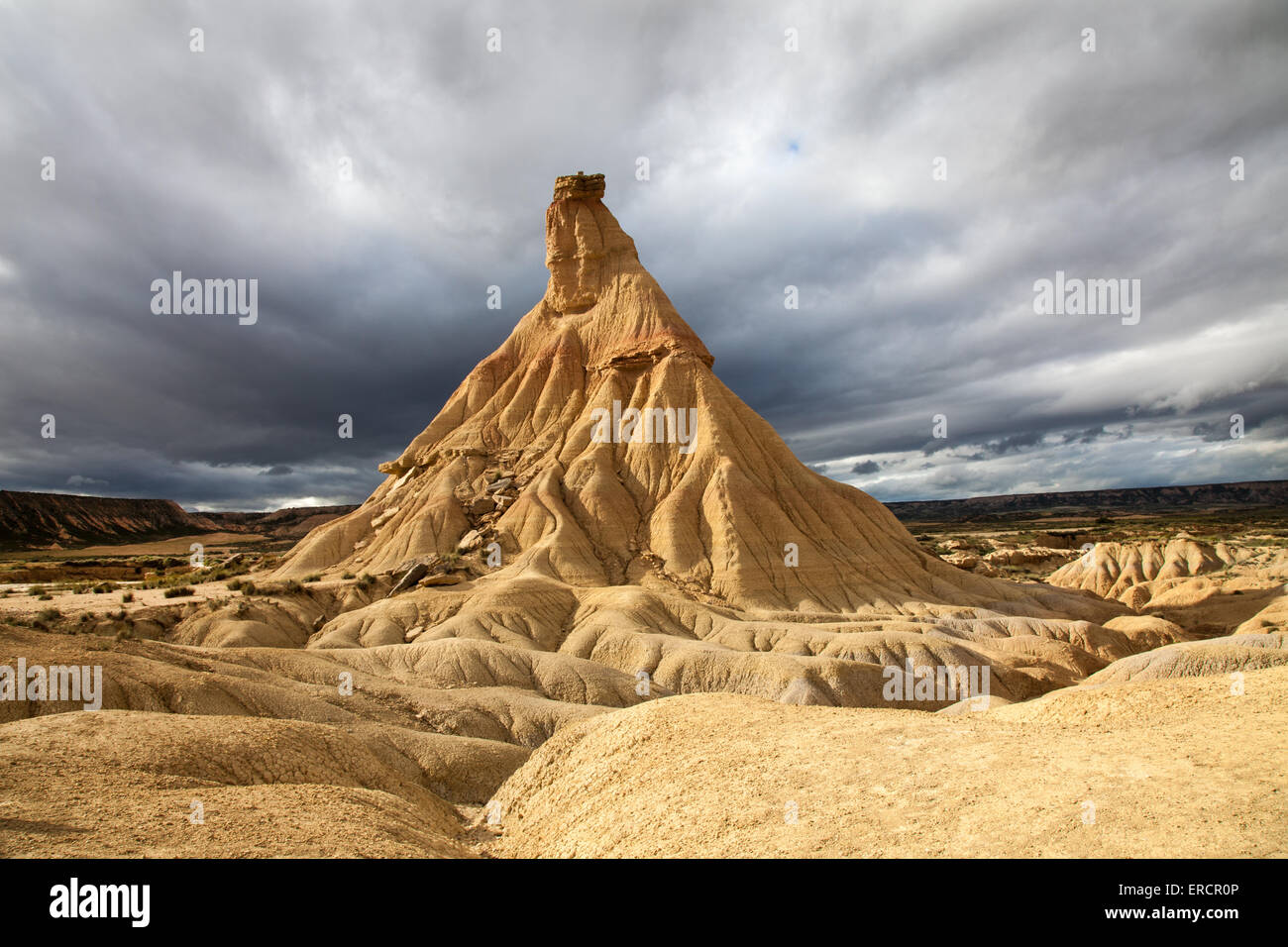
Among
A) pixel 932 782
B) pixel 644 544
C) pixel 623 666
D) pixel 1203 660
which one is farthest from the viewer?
pixel 644 544

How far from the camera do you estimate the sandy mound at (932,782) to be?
7914 millimetres

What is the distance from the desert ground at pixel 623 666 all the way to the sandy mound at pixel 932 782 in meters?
0.07

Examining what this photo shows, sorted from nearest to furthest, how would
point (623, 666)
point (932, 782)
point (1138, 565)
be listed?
point (932, 782) → point (623, 666) → point (1138, 565)

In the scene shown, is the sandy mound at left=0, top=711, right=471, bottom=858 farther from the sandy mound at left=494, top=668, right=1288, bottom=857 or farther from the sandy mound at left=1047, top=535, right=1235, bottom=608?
the sandy mound at left=1047, top=535, right=1235, bottom=608

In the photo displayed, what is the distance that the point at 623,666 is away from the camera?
1309 inches

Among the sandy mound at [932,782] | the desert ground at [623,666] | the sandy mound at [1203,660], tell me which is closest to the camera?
the sandy mound at [932,782]

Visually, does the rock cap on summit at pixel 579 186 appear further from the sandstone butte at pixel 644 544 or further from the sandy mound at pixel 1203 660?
the sandy mound at pixel 1203 660

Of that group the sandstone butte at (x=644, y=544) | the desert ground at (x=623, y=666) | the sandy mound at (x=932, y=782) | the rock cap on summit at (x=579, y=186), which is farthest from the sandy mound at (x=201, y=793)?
the rock cap on summit at (x=579, y=186)

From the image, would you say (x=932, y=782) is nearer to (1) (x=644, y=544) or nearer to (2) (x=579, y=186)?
(1) (x=644, y=544)

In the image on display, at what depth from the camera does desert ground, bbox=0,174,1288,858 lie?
913 cm

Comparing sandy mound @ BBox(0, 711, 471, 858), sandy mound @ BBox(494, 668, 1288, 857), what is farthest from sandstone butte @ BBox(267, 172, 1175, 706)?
sandy mound @ BBox(494, 668, 1288, 857)

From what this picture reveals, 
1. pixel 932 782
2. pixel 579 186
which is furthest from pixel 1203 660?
pixel 579 186

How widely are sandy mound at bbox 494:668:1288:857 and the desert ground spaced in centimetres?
7

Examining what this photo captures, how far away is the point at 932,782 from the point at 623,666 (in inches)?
969
